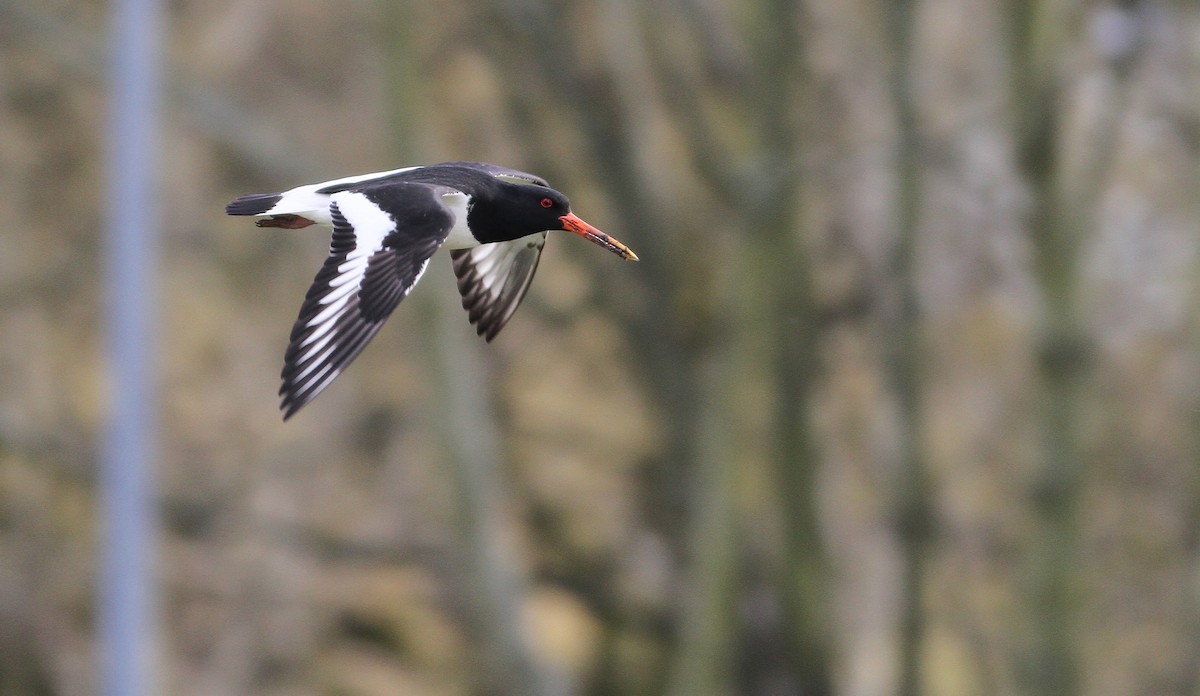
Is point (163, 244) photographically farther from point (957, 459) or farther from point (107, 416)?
point (957, 459)

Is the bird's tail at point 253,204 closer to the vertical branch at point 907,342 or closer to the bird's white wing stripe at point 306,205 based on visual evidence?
the bird's white wing stripe at point 306,205

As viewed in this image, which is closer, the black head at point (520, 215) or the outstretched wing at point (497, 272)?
the black head at point (520, 215)

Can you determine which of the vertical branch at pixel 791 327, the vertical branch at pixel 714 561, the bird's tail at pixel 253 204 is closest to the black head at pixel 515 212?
the bird's tail at pixel 253 204

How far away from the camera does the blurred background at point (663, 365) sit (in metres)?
8.78

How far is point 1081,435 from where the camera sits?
27.9ft

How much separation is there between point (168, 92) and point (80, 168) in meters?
2.13

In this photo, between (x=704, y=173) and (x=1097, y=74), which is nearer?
(x=1097, y=74)

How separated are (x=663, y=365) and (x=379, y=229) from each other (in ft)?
23.9

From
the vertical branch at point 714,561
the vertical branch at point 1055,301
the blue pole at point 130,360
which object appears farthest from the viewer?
the vertical branch at point 714,561

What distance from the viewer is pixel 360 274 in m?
Answer: 3.31

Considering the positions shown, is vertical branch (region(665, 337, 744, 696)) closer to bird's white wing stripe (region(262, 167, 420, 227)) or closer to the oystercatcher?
the oystercatcher

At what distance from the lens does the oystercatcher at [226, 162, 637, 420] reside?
3094 mm

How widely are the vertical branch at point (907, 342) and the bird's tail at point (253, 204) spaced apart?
5564mm

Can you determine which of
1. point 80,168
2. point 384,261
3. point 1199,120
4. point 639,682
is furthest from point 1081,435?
point 80,168
